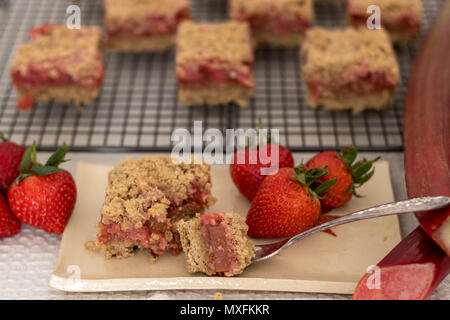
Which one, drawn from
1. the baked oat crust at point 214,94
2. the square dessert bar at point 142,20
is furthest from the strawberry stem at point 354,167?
the square dessert bar at point 142,20

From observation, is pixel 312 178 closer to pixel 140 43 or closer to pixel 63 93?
pixel 63 93

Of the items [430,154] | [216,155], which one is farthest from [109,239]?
[430,154]

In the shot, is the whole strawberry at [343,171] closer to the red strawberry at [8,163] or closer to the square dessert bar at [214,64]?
the square dessert bar at [214,64]

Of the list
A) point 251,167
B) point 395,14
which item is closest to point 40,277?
point 251,167

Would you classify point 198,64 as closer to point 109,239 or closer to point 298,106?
point 298,106

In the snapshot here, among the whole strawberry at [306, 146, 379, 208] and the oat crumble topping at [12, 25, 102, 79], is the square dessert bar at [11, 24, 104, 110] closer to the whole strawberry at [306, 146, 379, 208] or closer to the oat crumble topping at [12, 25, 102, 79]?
the oat crumble topping at [12, 25, 102, 79]

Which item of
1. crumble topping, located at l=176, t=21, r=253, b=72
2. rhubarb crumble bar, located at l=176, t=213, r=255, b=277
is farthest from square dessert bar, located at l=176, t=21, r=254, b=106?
rhubarb crumble bar, located at l=176, t=213, r=255, b=277
